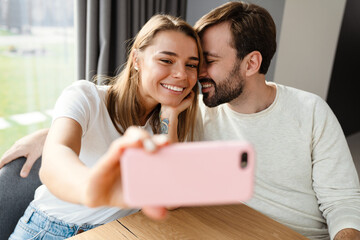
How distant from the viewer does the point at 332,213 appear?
1.21m

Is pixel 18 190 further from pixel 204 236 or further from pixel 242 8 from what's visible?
pixel 242 8

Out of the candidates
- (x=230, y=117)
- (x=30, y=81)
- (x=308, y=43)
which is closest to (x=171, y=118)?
(x=230, y=117)

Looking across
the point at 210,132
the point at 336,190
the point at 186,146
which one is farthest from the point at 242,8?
the point at 186,146

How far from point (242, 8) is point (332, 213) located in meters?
0.95

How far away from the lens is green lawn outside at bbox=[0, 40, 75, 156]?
2.05 metres

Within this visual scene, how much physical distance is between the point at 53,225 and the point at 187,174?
0.92m

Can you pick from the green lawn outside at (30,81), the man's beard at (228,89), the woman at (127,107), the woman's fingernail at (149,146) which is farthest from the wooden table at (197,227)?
the green lawn outside at (30,81)

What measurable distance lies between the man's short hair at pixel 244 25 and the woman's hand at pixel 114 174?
3.36ft

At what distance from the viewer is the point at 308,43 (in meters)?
2.63

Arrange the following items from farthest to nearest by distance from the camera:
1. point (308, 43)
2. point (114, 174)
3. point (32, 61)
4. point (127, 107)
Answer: point (308, 43), point (32, 61), point (127, 107), point (114, 174)

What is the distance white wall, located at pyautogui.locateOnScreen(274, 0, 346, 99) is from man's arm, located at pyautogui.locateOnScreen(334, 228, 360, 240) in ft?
4.93

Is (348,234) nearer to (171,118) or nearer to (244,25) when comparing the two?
(171,118)

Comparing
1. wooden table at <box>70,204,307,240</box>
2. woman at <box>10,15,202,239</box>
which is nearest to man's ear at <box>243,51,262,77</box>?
woman at <box>10,15,202,239</box>

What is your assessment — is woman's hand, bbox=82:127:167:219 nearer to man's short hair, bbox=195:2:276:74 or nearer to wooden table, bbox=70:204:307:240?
wooden table, bbox=70:204:307:240
